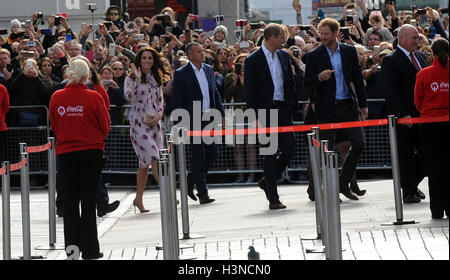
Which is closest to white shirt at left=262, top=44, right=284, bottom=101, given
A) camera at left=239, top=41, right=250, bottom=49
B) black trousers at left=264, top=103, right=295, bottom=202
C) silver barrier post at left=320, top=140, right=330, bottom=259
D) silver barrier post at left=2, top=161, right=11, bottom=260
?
black trousers at left=264, top=103, right=295, bottom=202

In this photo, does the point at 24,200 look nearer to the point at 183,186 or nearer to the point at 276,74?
the point at 183,186

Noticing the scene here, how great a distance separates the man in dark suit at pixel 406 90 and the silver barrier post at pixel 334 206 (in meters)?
5.23

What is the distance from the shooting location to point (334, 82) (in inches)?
530

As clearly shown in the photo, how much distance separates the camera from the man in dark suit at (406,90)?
43.5 ft

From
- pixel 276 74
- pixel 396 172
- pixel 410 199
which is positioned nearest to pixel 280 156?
pixel 276 74

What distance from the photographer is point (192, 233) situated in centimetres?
1230

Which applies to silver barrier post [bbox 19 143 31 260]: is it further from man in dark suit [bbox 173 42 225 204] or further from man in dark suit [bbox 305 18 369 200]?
man in dark suit [bbox 173 42 225 204]

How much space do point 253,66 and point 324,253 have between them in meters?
3.96

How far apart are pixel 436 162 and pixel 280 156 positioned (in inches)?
91.3

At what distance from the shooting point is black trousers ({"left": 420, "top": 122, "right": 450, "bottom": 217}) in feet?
38.5

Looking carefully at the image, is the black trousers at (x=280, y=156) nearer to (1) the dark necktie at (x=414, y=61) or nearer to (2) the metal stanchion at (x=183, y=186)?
(1) the dark necktie at (x=414, y=61)

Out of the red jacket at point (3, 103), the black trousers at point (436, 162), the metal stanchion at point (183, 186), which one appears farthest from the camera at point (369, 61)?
the metal stanchion at point (183, 186)

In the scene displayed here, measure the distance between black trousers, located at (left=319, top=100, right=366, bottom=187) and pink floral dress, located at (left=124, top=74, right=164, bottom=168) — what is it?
7.52 feet
